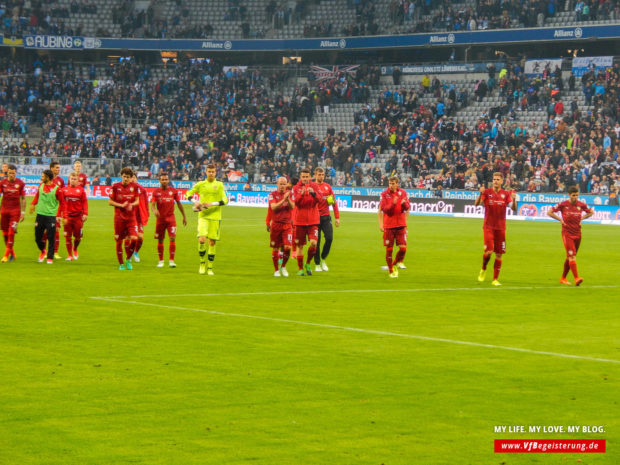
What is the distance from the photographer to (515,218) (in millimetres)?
45531

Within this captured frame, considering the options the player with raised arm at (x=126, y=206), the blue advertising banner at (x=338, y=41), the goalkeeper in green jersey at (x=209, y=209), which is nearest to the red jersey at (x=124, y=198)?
the player with raised arm at (x=126, y=206)

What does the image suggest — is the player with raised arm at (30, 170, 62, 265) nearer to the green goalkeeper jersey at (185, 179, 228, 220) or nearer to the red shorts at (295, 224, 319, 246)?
the green goalkeeper jersey at (185, 179, 228, 220)

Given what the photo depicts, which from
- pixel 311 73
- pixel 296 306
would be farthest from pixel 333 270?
pixel 311 73

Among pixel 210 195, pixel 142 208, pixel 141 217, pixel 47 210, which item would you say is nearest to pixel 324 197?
pixel 210 195

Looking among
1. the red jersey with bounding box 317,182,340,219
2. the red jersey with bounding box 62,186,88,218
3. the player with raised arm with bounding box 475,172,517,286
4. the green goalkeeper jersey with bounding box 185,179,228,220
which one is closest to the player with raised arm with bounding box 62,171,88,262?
the red jersey with bounding box 62,186,88,218

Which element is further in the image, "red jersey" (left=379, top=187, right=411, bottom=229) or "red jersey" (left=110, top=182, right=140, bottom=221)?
"red jersey" (left=110, top=182, right=140, bottom=221)

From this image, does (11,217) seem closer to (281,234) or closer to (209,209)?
(209,209)

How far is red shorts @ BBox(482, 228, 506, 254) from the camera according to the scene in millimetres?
19547

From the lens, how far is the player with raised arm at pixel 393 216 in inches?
808

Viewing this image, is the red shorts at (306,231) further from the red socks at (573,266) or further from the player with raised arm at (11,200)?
the player with raised arm at (11,200)

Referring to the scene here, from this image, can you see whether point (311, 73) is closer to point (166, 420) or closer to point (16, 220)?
point (16, 220)

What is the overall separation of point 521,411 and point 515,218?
3750 centimetres

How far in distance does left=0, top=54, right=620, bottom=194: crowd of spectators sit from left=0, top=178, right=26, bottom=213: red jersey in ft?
94.1

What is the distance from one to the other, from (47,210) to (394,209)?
7977 mm
